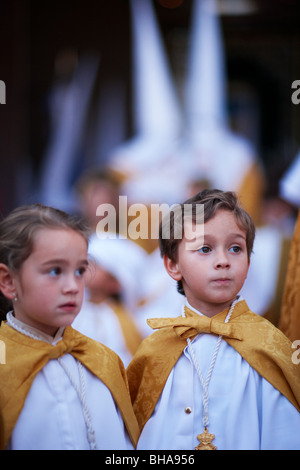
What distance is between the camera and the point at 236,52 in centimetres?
551

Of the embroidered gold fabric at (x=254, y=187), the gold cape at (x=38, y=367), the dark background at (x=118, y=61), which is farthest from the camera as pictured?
the dark background at (x=118, y=61)

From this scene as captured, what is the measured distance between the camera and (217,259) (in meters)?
1.61

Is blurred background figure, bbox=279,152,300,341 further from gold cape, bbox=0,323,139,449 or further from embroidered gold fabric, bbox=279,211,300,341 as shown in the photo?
gold cape, bbox=0,323,139,449

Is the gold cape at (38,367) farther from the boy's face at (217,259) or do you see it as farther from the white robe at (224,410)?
the boy's face at (217,259)

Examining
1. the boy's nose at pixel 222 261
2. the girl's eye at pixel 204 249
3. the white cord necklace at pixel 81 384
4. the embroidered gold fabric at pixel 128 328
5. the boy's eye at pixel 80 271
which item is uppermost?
the girl's eye at pixel 204 249

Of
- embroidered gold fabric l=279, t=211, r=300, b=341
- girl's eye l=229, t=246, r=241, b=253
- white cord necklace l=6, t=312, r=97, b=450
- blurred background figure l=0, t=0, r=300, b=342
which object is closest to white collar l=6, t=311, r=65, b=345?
white cord necklace l=6, t=312, r=97, b=450

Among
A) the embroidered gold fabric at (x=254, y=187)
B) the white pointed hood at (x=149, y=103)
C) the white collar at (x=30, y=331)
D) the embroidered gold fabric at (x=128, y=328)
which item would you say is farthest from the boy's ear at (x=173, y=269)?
the white pointed hood at (x=149, y=103)

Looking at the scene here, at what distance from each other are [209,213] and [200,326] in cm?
31

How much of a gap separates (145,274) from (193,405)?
6.94ft

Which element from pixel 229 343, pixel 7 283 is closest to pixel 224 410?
pixel 229 343

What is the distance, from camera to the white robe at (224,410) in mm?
1536

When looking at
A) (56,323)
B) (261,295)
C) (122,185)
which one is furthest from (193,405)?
(122,185)

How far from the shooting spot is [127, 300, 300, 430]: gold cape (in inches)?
62.4

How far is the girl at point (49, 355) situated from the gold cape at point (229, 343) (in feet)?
0.34
